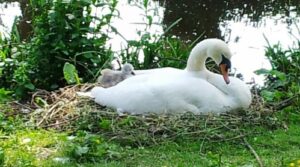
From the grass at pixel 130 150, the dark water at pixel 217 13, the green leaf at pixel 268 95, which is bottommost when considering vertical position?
the grass at pixel 130 150

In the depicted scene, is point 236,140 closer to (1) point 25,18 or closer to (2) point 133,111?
(2) point 133,111

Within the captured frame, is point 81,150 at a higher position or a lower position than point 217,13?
lower

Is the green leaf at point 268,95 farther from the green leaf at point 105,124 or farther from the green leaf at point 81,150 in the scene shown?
the green leaf at point 81,150

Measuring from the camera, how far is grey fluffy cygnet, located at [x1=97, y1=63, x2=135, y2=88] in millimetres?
6992

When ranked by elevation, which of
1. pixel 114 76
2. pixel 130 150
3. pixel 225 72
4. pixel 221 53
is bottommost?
pixel 130 150

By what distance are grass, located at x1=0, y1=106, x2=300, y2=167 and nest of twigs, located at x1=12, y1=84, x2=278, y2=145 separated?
71 mm

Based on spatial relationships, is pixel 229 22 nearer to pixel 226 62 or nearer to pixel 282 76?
pixel 282 76

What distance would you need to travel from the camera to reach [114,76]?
23.1ft

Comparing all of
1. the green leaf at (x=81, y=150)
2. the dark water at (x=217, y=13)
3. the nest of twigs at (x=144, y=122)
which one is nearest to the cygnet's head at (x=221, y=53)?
the nest of twigs at (x=144, y=122)

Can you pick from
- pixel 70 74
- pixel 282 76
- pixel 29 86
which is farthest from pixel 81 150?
pixel 282 76

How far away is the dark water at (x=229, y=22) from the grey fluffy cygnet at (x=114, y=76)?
233 centimetres

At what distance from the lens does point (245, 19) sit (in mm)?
11688

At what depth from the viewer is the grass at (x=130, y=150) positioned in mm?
5449

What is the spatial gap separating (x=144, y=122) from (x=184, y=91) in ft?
1.53
